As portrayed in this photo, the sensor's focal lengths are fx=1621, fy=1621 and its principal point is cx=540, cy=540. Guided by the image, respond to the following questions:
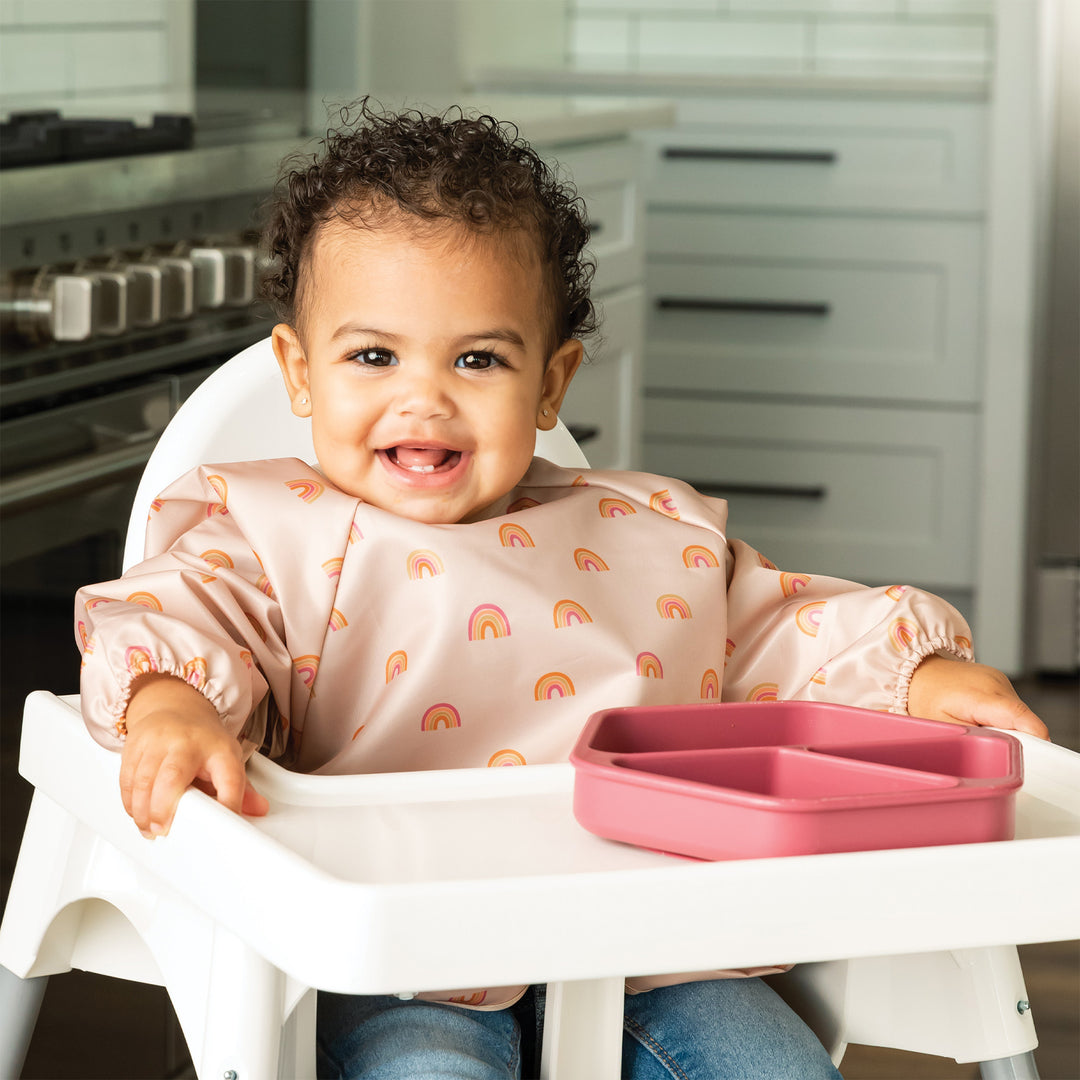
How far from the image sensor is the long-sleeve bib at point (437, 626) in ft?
2.72

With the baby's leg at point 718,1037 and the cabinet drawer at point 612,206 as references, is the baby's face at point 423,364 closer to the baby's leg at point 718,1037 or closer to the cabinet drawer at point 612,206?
the baby's leg at point 718,1037

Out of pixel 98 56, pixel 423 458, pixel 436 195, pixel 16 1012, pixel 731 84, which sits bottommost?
pixel 16 1012

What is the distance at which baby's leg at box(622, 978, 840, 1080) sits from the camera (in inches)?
31.0

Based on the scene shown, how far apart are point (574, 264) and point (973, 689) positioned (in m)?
0.34

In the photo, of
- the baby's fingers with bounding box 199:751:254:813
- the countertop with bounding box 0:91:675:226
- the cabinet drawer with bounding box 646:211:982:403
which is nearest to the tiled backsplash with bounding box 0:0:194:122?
the countertop with bounding box 0:91:675:226

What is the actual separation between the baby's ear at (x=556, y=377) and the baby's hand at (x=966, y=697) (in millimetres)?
265

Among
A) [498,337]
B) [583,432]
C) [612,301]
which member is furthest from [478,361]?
[612,301]

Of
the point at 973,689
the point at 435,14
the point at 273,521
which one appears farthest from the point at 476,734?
the point at 435,14

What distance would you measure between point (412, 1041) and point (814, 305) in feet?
7.26

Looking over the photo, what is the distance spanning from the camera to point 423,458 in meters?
0.87

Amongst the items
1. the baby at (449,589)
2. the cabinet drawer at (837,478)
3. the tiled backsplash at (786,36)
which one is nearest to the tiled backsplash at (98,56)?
the baby at (449,589)

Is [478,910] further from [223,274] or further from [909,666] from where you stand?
[223,274]

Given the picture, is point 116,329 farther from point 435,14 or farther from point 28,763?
point 435,14

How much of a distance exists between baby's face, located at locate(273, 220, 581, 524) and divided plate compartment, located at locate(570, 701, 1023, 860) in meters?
0.22
